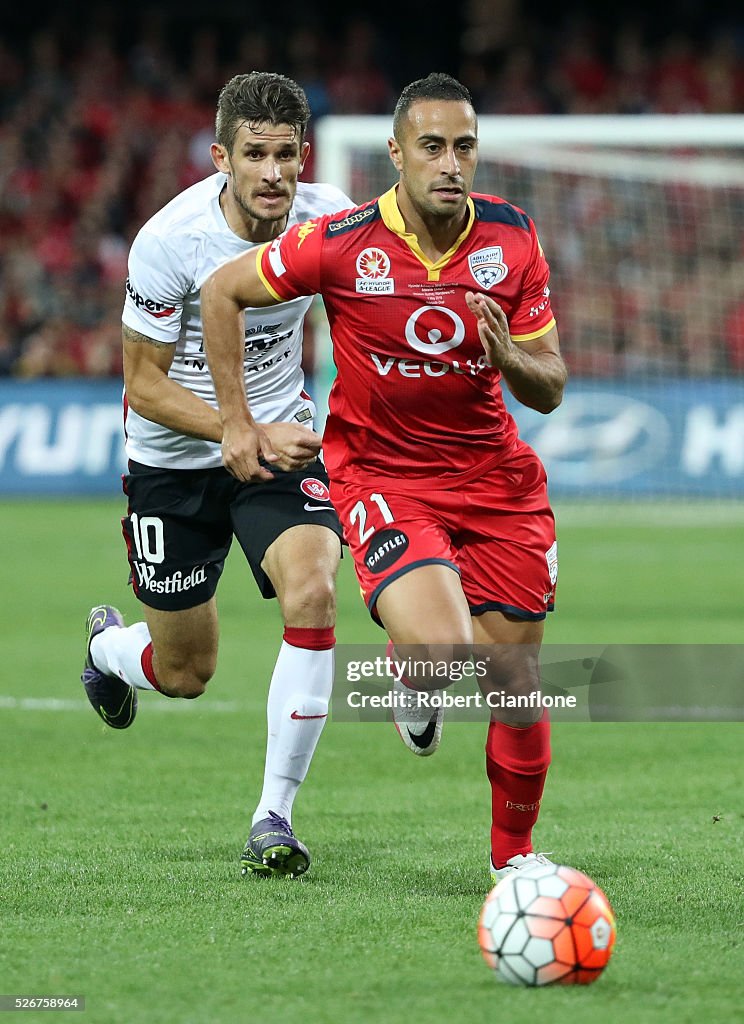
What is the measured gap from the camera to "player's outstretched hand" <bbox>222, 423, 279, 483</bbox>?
5.20 metres

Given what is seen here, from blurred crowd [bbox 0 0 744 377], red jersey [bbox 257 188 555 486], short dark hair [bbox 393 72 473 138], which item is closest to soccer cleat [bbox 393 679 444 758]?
red jersey [bbox 257 188 555 486]

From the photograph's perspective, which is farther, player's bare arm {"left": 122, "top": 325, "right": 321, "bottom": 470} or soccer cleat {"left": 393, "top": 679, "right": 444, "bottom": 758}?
soccer cleat {"left": 393, "top": 679, "right": 444, "bottom": 758}

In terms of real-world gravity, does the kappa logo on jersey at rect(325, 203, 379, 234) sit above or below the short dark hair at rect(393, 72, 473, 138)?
below

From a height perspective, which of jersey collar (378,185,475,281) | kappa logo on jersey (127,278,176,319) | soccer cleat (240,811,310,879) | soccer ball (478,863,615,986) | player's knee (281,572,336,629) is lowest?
soccer cleat (240,811,310,879)

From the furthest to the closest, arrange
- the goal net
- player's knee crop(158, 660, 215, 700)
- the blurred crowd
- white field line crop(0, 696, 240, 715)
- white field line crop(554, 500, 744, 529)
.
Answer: the blurred crowd < white field line crop(554, 500, 744, 529) < the goal net < white field line crop(0, 696, 240, 715) < player's knee crop(158, 660, 215, 700)

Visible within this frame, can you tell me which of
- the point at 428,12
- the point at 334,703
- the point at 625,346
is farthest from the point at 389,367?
the point at 428,12

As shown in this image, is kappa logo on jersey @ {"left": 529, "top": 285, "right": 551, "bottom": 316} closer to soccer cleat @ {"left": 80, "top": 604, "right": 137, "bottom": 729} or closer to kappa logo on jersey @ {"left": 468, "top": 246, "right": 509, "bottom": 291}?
kappa logo on jersey @ {"left": 468, "top": 246, "right": 509, "bottom": 291}

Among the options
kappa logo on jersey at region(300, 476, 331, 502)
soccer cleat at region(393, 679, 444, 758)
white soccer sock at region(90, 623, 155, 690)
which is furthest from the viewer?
white soccer sock at region(90, 623, 155, 690)

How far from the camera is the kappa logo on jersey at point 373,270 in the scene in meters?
5.07

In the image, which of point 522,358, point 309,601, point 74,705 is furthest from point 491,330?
point 74,705

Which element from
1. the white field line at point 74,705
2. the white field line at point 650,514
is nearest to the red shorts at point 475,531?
the white field line at point 74,705

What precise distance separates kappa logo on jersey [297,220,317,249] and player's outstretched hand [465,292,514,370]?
0.64m

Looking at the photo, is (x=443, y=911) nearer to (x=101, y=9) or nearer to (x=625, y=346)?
(x=625, y=346)

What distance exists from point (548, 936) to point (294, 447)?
196 centimetres
